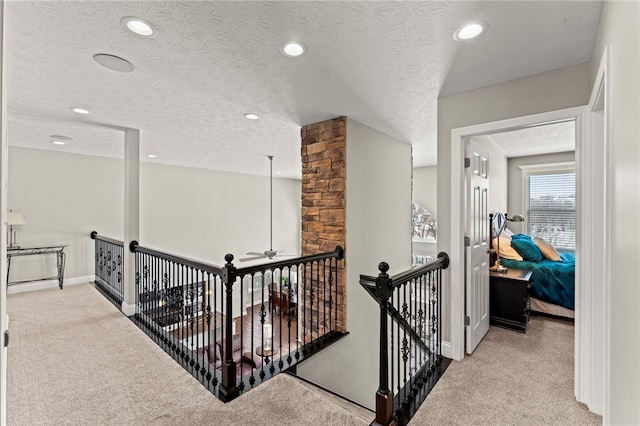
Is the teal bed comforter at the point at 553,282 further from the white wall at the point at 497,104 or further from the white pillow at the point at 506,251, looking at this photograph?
the white wall at the point at 497,104

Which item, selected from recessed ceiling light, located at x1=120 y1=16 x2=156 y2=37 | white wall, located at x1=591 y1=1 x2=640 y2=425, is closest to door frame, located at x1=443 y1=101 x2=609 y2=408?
white wall, located at x1=591 y1=1 x2=640 y2=425

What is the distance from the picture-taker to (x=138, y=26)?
167cm

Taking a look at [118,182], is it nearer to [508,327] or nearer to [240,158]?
[240,158]

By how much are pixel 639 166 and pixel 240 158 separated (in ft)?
18.2

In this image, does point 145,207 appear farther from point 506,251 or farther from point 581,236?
point 581,236

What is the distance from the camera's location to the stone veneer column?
10.7 ft

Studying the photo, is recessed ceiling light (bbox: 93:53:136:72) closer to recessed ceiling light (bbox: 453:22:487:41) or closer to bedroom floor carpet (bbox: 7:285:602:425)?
recessed ceiling light (bbox: 453:22:487:41)

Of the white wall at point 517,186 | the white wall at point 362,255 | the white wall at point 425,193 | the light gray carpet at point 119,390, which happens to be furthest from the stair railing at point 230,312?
the white wall at point 517,186

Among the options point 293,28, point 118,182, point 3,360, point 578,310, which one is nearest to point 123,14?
point 293,28

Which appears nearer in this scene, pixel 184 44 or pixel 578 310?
pixel 184 44

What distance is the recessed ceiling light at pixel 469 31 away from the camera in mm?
1680

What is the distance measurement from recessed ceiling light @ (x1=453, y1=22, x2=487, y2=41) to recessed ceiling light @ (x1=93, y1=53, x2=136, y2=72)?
7.11 feet

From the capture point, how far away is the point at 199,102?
2877mm

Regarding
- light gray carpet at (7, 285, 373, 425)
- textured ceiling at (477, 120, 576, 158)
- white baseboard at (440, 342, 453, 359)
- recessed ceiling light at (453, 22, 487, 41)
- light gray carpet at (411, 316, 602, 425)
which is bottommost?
light gray carpet at (7, 285, 373, 425)
